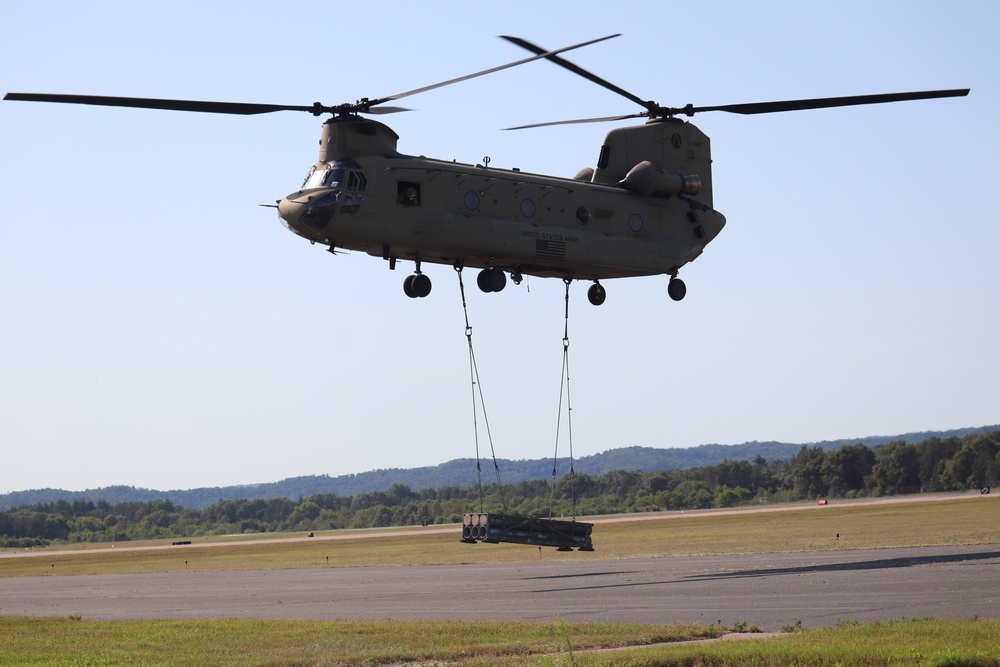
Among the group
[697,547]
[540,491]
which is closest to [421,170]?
[697,547]

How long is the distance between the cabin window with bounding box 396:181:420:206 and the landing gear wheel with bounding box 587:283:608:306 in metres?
7.47

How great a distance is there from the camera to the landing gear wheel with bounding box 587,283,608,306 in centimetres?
3628

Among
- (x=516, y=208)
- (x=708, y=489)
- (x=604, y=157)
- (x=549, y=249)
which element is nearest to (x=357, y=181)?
(x=516, y=208)

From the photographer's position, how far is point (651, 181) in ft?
119

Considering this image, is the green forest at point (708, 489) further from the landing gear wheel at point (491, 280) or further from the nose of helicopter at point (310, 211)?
the nose of helicopter at point (310, 211)

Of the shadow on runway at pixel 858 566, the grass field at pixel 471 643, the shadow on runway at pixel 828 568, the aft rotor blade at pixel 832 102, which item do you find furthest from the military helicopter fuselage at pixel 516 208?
the grass field at pixel 471 643

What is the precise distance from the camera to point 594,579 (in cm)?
3706

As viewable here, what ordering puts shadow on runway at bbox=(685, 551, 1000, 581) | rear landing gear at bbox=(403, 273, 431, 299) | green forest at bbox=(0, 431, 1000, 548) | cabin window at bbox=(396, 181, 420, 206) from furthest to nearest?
green forest at bbox=(0, 431, 1000, 548) < shadow on runway at bbox=(685, 551, 1000, 581) < rear landing gear at bbox=(403, 273, 431, 299) < cabin window at bbox=(396, 181, 420, 206)

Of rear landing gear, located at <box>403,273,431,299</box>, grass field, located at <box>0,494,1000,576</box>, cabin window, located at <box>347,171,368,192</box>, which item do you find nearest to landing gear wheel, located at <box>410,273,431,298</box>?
rear landing gear, located at <box>403,273,431,299</box>

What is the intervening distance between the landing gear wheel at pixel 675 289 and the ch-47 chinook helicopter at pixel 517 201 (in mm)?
31

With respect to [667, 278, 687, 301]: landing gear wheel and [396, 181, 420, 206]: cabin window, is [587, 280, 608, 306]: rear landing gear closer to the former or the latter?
[667, 278, 687, 301]: landing gear wheel

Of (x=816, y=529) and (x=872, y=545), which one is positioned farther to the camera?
(x=816, y=529)

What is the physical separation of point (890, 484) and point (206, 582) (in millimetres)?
94573

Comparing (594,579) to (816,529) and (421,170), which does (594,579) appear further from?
(816,529)
